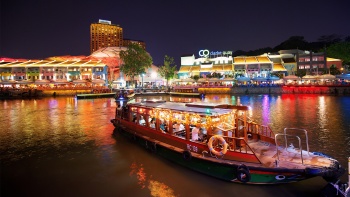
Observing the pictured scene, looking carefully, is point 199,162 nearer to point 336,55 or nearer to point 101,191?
point 101,191

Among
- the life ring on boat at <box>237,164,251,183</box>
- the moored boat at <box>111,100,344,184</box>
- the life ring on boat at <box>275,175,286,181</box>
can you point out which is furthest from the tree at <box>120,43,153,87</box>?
the life ring on boat at <box>275,175,286,181</box>

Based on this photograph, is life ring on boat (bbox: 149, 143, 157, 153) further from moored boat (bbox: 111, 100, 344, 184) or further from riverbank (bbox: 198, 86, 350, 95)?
riverbank (bbox: 198, 86, 350, 95)

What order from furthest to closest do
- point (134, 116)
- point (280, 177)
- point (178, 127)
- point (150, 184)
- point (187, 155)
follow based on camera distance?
point (134, 116), point (178, 127), point (187, 155), point (150, 184), point (280, 177)

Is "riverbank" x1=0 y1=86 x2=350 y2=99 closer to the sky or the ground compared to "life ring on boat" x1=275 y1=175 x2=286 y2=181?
closer to the sky

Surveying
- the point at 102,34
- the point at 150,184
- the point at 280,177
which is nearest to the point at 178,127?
the point at 150,184

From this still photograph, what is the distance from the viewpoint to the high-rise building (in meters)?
189

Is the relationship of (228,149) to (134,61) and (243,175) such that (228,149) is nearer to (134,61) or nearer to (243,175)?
(243,175)

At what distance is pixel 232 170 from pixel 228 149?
0.88 meters

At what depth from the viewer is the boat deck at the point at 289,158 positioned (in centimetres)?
910

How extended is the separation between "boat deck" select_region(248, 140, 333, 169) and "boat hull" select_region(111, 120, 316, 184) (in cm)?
32

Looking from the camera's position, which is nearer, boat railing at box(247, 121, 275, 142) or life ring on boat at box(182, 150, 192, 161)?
life ring on boat at box(182, 150, 192, 161)

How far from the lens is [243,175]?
9461 millimetres

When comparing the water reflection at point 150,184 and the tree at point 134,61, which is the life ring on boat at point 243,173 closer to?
the water reflection at point 150,184

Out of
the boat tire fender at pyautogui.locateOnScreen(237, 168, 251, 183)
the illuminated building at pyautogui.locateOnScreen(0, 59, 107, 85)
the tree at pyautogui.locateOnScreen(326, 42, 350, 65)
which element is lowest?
the boat tire fender at pyautogui.locateOnScreen(237, 168, 251, 183)
